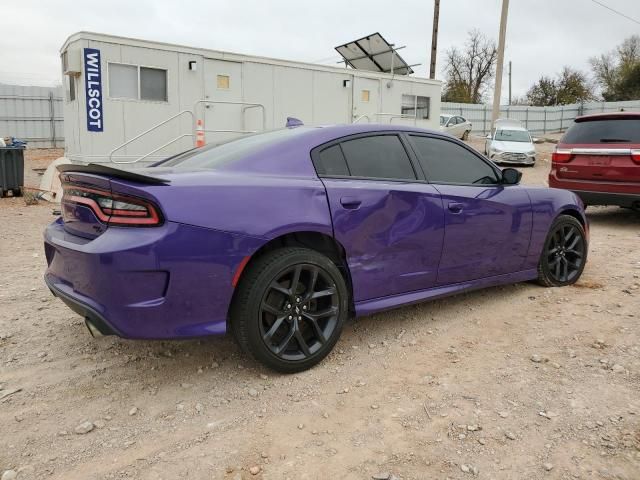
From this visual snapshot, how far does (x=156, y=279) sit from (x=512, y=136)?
18.9m

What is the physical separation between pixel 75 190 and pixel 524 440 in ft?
8.50

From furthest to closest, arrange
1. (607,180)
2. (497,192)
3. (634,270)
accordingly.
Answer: (607,180) < (634,270) < (497,192)

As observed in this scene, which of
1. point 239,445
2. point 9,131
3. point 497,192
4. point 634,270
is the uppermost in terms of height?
Answer: point 9,131

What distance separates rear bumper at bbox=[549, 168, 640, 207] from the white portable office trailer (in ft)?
19.3

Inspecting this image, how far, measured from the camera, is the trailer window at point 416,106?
13792 millimetres

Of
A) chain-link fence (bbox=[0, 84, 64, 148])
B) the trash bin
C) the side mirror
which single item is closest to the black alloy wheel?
the side mirror

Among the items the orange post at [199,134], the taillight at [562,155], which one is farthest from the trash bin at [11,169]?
the taillight at [562,155]

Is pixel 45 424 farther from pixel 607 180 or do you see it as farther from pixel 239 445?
pixel 607 180

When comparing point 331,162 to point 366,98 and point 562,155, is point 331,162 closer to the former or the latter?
point 562,155

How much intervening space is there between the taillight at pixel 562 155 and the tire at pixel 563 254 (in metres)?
3.66

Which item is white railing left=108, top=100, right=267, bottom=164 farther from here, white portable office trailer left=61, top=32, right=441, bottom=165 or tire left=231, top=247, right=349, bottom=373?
tire left=231, top=247, right=349, bottom=373

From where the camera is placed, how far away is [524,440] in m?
2.40

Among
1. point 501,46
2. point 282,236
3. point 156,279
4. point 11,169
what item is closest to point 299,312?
point 282,236

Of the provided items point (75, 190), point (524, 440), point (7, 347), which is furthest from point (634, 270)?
point (7, 347)
